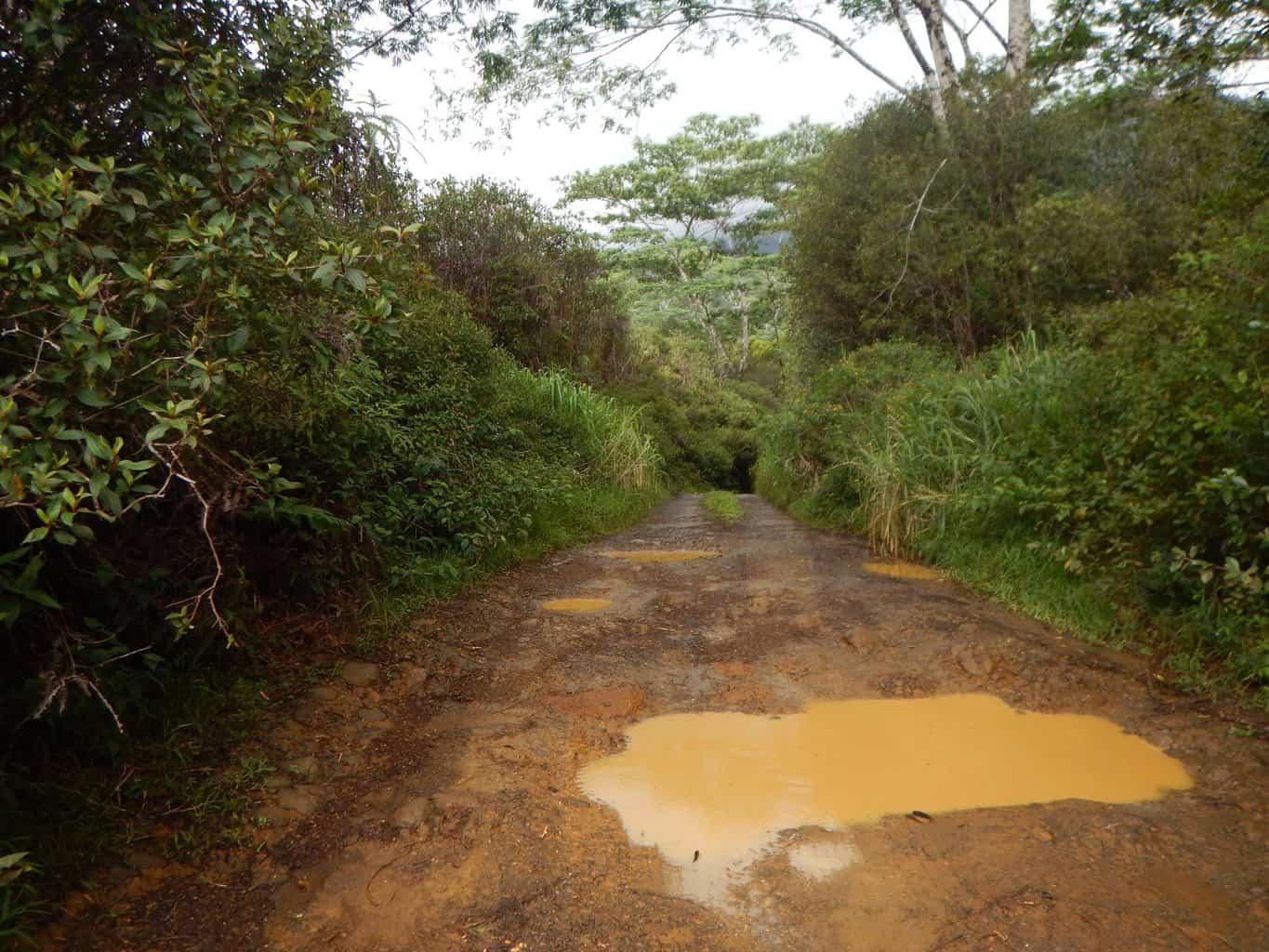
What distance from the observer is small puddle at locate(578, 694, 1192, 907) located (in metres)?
2.28

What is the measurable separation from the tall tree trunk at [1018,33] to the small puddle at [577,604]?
28.2 ft

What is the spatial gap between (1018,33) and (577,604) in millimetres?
9190

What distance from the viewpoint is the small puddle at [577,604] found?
15.4 feet

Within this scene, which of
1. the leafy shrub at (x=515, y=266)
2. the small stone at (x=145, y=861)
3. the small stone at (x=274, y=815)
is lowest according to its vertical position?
the small stone at (x=274, y=815)

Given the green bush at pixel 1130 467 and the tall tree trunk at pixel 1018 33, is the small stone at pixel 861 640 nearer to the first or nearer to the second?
the green bush at pixel 1130 467

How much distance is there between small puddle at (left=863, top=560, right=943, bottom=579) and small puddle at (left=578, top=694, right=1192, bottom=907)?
2201mm

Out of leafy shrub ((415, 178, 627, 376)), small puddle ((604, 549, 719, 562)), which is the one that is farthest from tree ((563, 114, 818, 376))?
small puddle ((604, 549, 719, 562))

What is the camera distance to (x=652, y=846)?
2.23 metres

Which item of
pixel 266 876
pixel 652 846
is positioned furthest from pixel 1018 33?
pixel 266 876

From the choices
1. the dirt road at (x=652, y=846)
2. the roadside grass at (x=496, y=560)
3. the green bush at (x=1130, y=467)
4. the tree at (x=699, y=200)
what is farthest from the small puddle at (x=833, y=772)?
the tree at (x=699, y=200)

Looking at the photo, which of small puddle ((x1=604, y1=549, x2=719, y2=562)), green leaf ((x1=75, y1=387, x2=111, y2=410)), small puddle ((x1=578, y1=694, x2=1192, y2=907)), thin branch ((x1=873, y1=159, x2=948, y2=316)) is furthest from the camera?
thin branch ((x1=873, y1=159, x2=948, y2=316))

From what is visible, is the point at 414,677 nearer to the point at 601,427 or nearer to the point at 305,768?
the point at 305,768

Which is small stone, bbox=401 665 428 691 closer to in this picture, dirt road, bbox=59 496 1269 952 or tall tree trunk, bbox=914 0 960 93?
dirt road, bbox=59 496 1269 952

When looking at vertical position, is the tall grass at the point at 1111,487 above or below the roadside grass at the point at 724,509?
above
